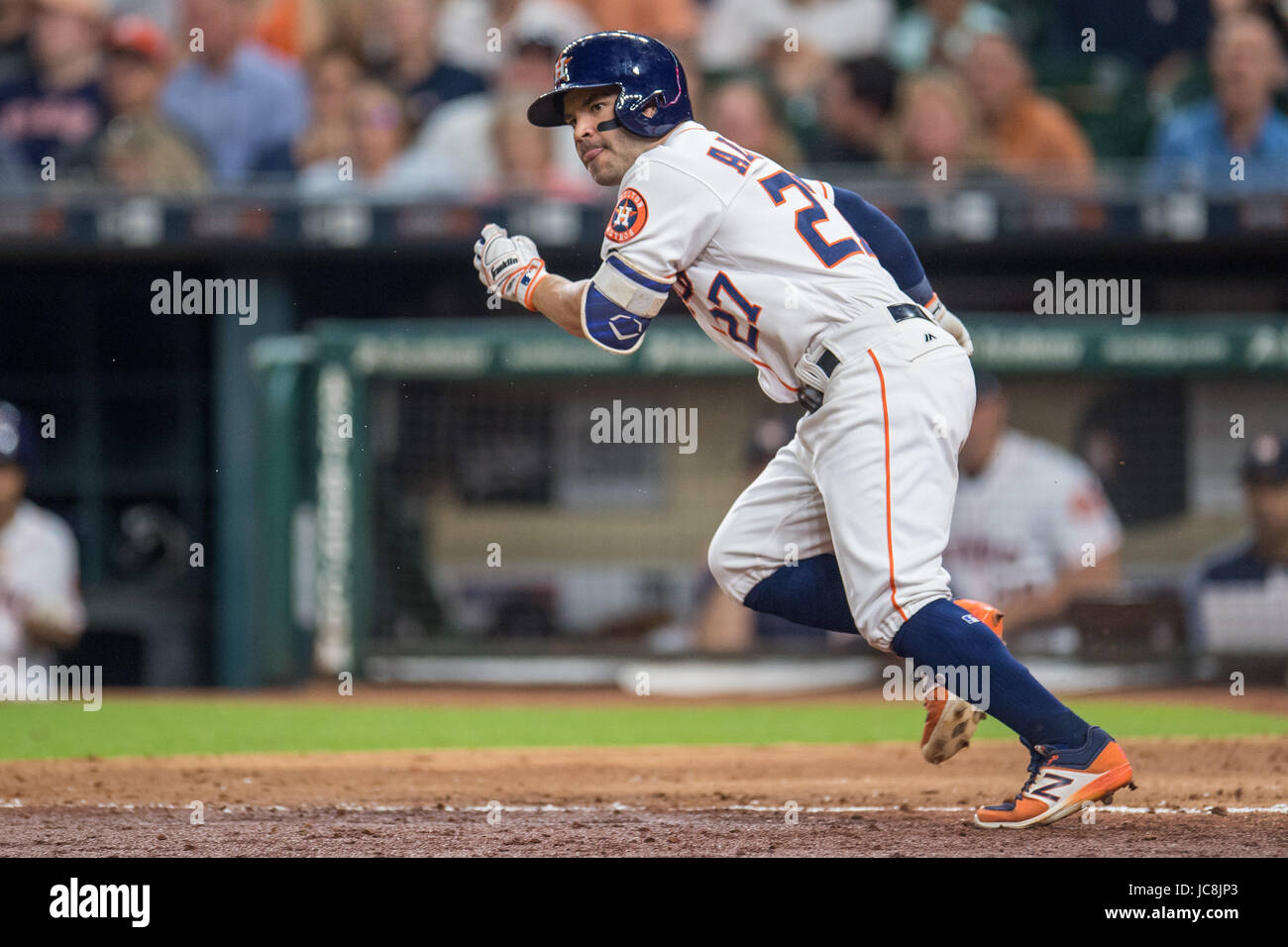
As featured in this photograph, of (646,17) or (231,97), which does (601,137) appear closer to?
(231,97)

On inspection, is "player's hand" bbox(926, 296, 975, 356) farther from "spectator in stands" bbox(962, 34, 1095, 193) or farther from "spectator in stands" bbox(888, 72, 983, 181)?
"spectator in stands" bbox(962, 34, 1095, 193)

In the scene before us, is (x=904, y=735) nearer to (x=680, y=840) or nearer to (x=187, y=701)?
(x=680, y=840)

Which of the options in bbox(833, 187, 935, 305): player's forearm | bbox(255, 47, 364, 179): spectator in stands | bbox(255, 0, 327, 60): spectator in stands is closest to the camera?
bbox(833, 187, 935, 305): player's forearm

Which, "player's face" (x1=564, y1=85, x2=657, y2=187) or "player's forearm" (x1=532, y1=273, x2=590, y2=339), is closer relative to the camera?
"player's forearm" (x1=532, y1=273, x2=590, y2=339)

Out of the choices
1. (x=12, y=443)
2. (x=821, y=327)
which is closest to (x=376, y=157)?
(x=12, y=443)

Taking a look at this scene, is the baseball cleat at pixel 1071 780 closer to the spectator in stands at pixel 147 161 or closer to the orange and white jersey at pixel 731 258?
the orange and white jersey at pixel 731 258

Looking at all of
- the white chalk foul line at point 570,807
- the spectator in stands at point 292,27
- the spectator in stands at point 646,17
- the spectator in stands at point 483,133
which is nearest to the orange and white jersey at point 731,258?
the white chalk foul line at point 570,807

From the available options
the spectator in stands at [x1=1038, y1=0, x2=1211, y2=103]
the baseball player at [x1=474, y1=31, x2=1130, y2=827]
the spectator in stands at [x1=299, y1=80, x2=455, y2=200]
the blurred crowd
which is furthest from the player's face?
the spectator in stands at [x1=1038, y1=0, x2=1211, y2=103]

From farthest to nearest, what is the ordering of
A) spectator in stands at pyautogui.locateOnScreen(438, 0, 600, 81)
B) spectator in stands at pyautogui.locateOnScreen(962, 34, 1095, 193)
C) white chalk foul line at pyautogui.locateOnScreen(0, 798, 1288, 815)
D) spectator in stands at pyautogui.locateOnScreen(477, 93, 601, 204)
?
1. spectator in stands at pyautogui.locateOnScreen(438, 0, 600, 81)
2. spectator in stands at pyautogui.locateOnScreen(962, 34, 1095, 193)
3. spectator in stands at pyautogui.locateOnScreen(477, 93, 601, 204)
4. white chalk foul line at pyautogui.locateOnScreen(0, 798, 1288, 815)
